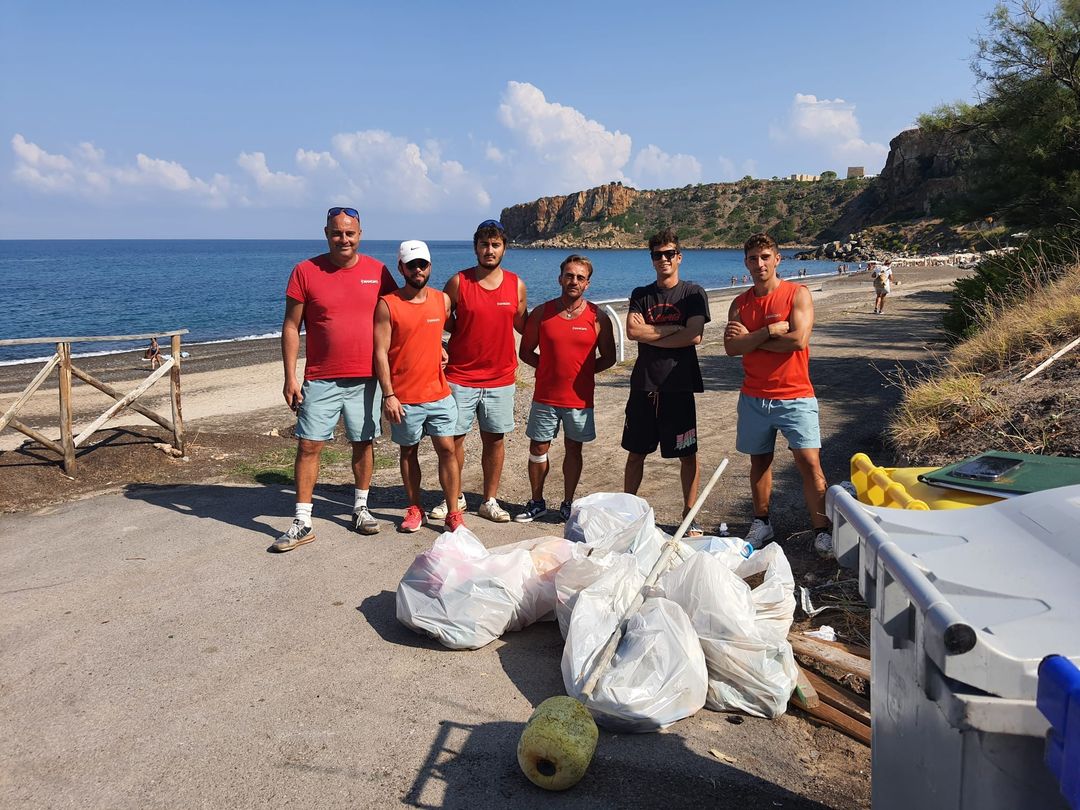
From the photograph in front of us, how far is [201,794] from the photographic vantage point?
2.98 meters

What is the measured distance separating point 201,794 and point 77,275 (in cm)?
8752

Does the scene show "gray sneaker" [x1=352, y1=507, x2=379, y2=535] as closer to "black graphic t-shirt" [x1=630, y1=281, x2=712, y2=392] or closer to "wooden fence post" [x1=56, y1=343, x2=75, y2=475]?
"black graphic t-shirt" [x1=630, y1=281, x2=712, y2=392]

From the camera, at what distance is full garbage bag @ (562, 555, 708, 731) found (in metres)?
3.28

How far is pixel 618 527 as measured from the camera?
4.89 meters

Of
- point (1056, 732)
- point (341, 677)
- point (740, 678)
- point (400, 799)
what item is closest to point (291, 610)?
point (341, 677)

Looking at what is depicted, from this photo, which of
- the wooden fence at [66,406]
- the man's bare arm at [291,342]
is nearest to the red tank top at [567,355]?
the man's bare arm at [291,342]

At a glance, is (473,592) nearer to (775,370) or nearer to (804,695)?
(804,695)

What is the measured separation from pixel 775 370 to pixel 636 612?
2205 mm

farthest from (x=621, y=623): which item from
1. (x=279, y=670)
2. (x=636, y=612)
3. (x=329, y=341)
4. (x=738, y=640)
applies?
(x=329, y=341)

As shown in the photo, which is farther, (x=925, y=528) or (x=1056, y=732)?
(x=925, y=528)

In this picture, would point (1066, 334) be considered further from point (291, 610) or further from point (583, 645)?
point (291, 610)

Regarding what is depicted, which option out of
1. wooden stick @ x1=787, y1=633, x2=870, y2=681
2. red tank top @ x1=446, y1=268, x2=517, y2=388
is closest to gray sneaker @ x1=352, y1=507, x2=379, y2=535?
red tank top @ x1=446, y1=268, x2=517, y2=388

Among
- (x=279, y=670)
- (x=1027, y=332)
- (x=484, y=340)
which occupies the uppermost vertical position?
(x=484, y=340)

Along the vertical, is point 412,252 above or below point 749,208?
below
